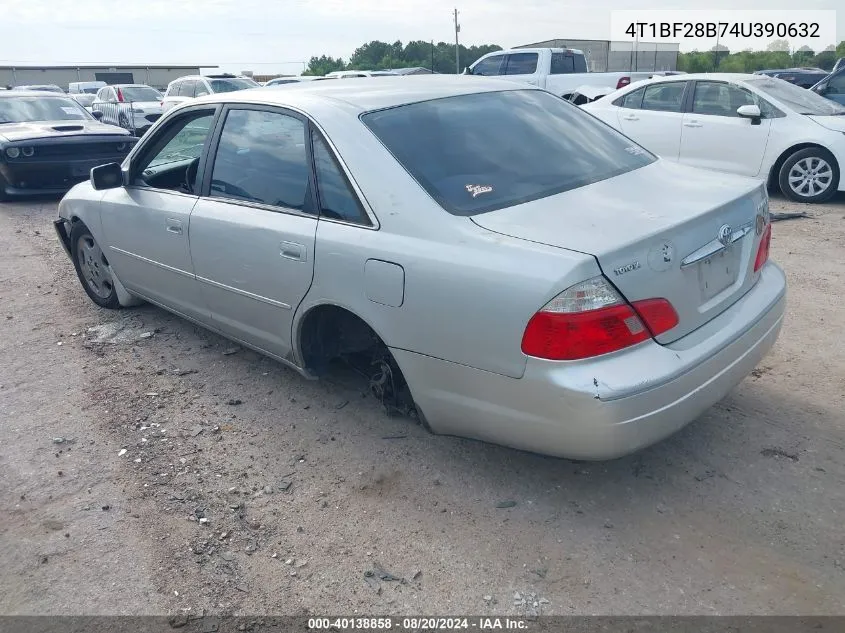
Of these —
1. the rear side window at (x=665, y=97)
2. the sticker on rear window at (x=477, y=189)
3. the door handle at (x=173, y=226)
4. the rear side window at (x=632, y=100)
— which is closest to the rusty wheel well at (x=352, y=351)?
the sticker on rear window at (x=477, y=189)

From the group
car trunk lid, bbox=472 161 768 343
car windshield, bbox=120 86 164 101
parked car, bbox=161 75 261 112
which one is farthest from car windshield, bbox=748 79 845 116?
Result: car windshield, bbox=120 86 164 101

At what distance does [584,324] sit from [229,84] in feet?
57.4

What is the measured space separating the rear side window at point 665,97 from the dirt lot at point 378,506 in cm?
536

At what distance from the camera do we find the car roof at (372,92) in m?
3.43

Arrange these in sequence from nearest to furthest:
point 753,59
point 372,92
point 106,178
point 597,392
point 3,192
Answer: point 597,392
point 372,92
point 106,178
point 3,192
point 753,59

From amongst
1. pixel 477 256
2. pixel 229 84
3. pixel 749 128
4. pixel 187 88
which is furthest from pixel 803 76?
pixel 477 256

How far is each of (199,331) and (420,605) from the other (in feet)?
10.2

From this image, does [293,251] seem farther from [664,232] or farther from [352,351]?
[664,232]

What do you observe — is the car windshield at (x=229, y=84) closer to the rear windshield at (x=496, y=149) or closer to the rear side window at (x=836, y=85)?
the rear side window at (x=836, y=85)

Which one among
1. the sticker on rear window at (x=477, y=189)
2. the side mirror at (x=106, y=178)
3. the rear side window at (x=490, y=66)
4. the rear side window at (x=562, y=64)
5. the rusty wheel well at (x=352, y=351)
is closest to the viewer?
the sticker on rear window at (x=477, y=189)

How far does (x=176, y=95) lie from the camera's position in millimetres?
19234

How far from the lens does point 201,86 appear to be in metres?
18.3

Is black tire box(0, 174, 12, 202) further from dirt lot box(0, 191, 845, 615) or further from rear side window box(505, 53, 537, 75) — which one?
rear side window box(505, 53, 537, 75)

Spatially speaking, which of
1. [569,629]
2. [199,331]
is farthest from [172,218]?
[569,629]
